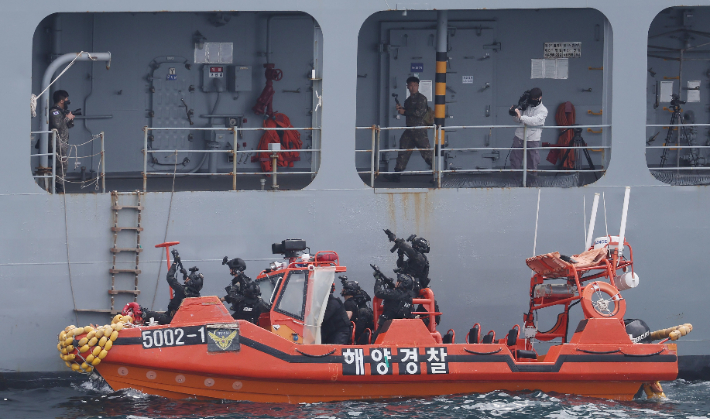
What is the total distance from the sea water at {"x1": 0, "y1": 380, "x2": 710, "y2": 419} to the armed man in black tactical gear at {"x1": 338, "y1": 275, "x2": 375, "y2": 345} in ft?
2.89

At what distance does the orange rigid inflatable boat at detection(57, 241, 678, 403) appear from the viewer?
764cm

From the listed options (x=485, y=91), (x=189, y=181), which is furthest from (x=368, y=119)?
(x=189, y=181)

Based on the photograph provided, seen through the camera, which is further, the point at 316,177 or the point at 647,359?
the point at 316,177

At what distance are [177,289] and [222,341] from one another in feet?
2.68

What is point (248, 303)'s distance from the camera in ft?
26.7

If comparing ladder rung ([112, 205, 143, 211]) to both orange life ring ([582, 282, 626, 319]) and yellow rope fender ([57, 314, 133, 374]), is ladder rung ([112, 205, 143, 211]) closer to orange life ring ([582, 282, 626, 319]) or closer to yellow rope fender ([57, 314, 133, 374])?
yellow rope fender ([57, 314, 133, 374])

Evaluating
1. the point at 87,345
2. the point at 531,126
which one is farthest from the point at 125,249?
the point at 531,126

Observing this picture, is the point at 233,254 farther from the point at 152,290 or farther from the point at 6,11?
the point at 6,11

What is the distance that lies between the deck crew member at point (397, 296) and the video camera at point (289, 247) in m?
0.85

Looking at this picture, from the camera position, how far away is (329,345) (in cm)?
774

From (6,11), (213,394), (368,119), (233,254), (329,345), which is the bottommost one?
(213,394)

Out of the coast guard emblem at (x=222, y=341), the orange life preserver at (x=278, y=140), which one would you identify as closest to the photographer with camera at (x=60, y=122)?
the orange life preserver at (x=278, y=140)

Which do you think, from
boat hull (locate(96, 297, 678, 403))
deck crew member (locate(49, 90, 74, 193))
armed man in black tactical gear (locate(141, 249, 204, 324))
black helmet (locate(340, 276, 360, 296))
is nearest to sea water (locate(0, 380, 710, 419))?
boat hull (locate(96, 297, 678, 403))

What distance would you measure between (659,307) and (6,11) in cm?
793
